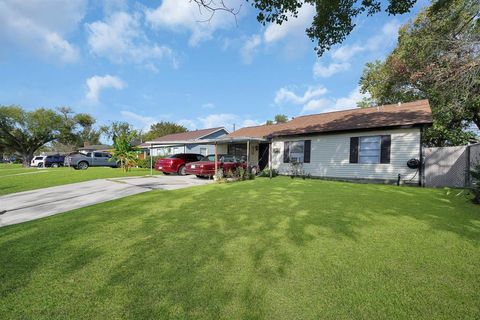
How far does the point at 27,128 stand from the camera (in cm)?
4328

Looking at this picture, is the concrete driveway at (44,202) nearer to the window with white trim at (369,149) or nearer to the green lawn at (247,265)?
the green lawn at (247,265)

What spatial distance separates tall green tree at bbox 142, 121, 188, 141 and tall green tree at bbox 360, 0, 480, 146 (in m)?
40.4

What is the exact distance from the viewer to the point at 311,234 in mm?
4418

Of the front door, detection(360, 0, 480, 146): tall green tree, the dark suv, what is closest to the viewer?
detection(360, 0, 480, 146): tall green tree

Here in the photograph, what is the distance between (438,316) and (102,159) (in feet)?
93.0

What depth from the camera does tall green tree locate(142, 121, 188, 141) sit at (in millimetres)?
53219

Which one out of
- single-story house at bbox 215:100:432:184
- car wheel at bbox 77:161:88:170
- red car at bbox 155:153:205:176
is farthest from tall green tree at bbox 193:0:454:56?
car wheel at bbox 77:161:88:170

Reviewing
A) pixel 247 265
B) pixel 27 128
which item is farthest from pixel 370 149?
pixel 27 128

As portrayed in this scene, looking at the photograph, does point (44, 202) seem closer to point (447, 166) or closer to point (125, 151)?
point (125, 151)

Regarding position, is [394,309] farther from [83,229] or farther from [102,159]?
[102,159]

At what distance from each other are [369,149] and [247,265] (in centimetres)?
1055

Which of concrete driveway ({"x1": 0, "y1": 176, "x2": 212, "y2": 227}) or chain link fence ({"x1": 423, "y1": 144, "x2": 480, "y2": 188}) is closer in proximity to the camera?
concrete driveway ({"x1": 0, "y1": 176, "x2": 212, "y2": 227})

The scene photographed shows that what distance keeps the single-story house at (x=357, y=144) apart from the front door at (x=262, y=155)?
1.30 feet

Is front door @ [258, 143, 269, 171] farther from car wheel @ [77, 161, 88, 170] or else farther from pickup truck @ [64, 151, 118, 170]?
car wheel @ [77, 161, 88, 170]
